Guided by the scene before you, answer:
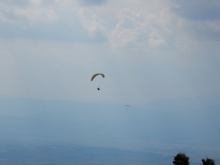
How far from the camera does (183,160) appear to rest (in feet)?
181

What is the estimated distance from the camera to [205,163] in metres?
55.2

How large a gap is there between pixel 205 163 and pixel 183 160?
2.88 metres
